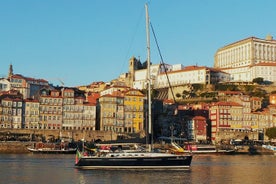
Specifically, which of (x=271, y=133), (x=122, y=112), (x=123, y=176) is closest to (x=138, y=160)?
(x=123, y=176)

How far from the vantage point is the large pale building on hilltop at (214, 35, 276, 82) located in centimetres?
13450

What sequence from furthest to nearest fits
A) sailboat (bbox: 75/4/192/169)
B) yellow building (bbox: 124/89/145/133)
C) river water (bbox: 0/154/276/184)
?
yellow building (bbox: 124/89/145/133), sailboat (bbox: 75/4/192/169), river water (bbox: 0/154/276/184)

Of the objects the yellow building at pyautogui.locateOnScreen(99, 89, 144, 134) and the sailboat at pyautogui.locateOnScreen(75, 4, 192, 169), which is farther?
the yellow building at pyautogui.locateOnScreen(99, 89, 144, 134)

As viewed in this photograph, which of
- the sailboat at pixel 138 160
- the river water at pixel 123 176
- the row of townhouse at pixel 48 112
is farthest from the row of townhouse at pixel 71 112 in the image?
the sailboat at pixel 138 160

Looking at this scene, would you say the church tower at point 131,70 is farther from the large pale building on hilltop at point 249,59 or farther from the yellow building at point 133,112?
the yellow building at point 133,112

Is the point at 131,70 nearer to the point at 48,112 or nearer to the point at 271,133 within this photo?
the point at 271,133

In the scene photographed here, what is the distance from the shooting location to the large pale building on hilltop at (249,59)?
13450cm

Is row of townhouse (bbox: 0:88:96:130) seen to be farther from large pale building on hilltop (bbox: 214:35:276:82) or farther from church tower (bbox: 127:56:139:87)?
church tower (bbox: 127:56:139:87)

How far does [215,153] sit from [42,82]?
50.6m

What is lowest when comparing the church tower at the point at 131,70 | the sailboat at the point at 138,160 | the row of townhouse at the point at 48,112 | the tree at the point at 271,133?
the sailboat at the point at 138,160

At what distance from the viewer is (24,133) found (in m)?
83.6

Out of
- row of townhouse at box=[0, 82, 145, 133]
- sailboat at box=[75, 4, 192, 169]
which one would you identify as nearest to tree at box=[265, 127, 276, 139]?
row of townhouse at box=[0, 82, 145, 133]

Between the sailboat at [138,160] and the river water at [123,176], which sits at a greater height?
the sailboat at [138,160]

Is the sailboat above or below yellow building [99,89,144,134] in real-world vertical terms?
below
